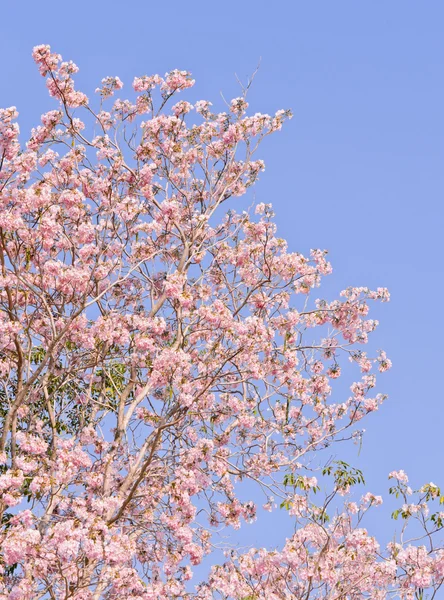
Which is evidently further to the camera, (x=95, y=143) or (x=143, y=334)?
(x=95, y=143)

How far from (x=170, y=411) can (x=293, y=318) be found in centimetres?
299

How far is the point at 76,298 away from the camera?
1127 cm

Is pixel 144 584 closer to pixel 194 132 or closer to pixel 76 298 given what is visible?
pixel 76 298

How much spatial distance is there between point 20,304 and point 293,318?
157 inches

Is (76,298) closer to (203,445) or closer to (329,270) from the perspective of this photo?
(203,445)

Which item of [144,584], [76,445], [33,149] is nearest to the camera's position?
[144,584]

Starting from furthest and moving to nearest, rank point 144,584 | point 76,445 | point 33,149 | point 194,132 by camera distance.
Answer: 1. point 194,132
2. point 33,149
3. point 76,445
4. point 144,584

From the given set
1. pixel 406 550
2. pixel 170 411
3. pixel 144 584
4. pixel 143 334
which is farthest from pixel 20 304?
pixel 406 550

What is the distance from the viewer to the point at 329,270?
13555 millimetres

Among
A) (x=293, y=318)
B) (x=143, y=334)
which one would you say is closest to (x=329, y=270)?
(x=293, y=318)

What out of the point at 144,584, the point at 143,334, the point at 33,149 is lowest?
the point at 144,584

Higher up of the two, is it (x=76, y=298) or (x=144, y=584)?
(x=76, y=298)

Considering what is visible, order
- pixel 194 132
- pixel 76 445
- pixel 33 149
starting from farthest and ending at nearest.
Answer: pixel 194 132 < pixel 33 149 < pixel 76 445

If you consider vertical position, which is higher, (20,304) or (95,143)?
(95,143)
